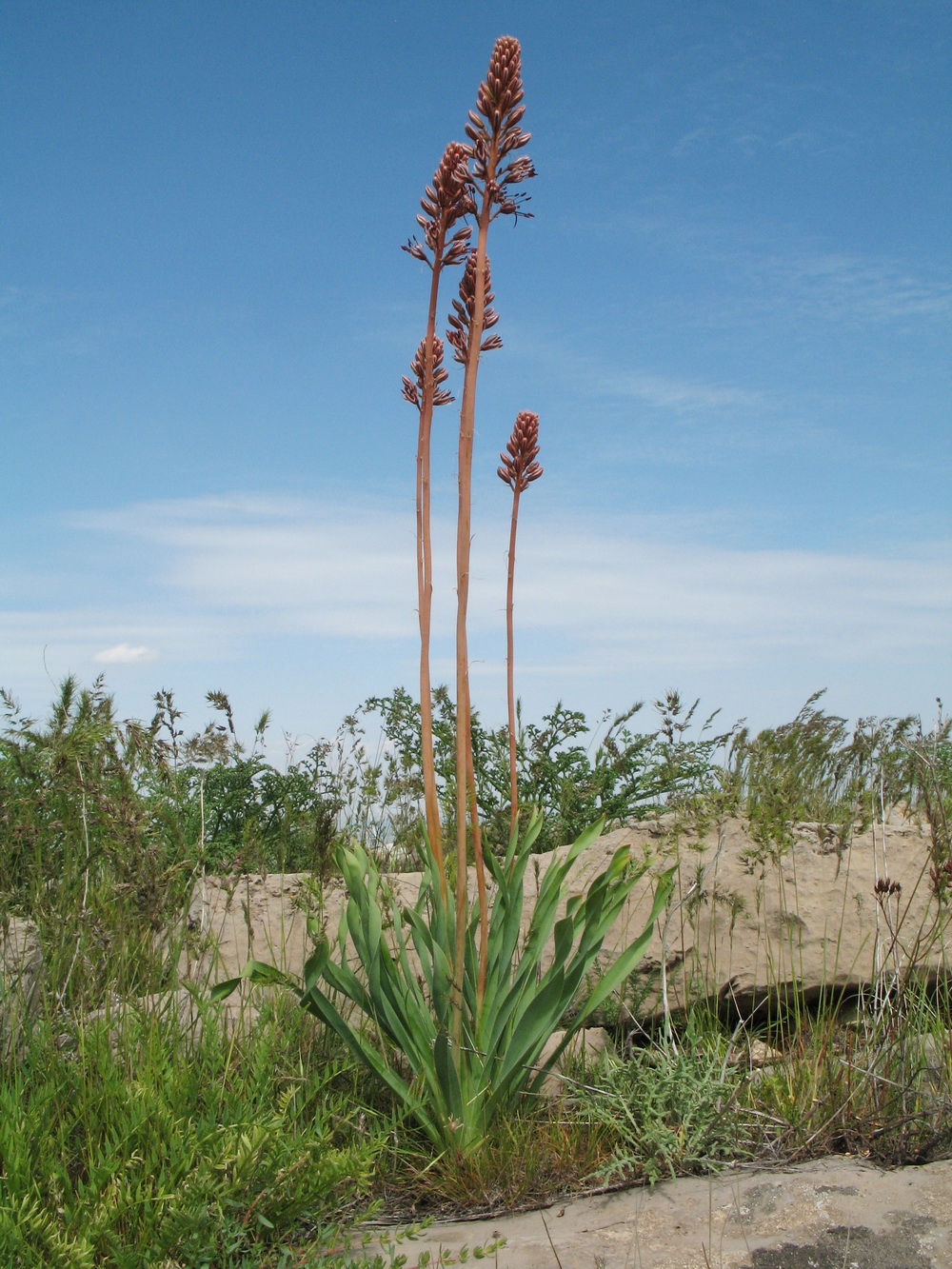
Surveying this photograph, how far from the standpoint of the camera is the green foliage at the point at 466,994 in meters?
3.12

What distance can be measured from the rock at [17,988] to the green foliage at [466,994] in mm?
705

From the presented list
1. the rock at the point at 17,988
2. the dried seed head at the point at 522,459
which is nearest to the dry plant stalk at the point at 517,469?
the dried seed head at the point at 522,459

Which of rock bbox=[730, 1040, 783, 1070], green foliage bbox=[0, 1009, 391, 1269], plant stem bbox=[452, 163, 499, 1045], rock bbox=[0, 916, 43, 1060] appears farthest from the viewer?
rock bbox=[730, 1040, 783, 1070]

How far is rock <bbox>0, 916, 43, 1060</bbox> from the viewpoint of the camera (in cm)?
335

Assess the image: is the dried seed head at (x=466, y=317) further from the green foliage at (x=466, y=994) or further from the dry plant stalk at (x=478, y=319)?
the green foliage at (x=466, y=994)

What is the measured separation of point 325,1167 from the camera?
2.54 m

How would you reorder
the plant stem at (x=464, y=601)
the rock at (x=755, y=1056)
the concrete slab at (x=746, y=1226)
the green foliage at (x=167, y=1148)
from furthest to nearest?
the rock at (x=755, y=1056)
the plant stem at (x=464, y=601)
the concrete slab at (x=746, y=1226)
the green foliage at (x=167, y=1148)

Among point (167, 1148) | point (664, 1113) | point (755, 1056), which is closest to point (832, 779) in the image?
point (755, 1056)

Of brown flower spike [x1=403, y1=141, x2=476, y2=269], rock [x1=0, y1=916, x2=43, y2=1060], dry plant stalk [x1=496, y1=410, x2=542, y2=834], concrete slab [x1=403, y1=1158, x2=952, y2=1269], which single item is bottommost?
concrete slab [x1=403, y1=1158, x2=952, y2=1269]

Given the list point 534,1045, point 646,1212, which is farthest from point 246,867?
point 646,1212

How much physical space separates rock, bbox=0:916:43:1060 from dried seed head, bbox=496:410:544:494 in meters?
2.44

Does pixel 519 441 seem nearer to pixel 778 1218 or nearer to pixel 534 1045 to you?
pixel 534 1045

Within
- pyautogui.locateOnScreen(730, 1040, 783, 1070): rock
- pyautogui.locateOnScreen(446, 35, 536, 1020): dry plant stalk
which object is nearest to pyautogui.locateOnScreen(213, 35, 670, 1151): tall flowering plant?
pyautogui.locateOnScreen(446, 35, 536, 1020): dry plant stalk

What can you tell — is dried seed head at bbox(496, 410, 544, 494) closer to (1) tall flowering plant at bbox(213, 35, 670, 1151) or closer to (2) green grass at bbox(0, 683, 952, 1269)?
(1) tall flowering plant at bbox(213, 35, 670, 1151)
